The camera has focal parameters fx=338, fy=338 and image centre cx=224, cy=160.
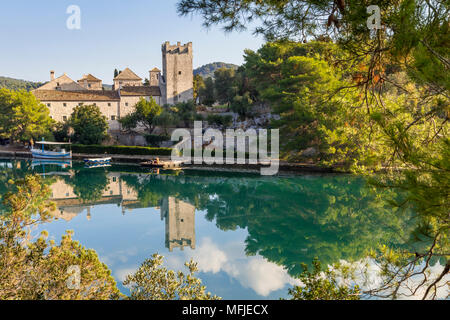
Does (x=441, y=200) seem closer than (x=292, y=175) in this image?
Yes

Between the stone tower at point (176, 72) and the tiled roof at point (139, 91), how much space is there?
91 cm

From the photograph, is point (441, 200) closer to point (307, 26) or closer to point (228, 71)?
point (307, 26)

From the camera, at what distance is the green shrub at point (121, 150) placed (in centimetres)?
2839

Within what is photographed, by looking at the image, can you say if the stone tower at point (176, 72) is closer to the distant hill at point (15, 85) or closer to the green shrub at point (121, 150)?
the green shrub at point (121, 150)

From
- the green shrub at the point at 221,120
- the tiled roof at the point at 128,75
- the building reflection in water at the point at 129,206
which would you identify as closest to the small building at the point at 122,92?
the tiled roof at the point at 128,75

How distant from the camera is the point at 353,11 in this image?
10.3 feet

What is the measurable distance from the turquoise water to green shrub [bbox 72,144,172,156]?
6.23 m

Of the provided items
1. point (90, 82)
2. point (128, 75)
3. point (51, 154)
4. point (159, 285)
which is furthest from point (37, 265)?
point (90, 82)

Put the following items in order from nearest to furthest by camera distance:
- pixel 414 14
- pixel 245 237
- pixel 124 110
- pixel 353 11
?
pixel 414 14 < pixel 353 11 < pixel 245 237 < pixel 124 110

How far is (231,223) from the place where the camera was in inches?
523

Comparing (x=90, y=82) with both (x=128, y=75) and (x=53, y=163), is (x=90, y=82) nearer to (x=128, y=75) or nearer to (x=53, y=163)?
(x=128, y=75)

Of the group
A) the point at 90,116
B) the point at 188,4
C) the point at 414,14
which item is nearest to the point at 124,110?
the point at 90,116

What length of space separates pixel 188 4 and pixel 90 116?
29.5 meters

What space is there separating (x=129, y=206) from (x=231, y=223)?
5.45m
